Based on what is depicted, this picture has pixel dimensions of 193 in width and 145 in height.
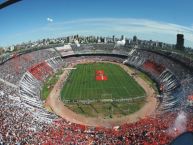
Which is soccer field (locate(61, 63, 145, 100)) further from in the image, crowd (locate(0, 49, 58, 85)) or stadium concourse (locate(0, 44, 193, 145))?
crowd (locate(0, 49, 58, 85))

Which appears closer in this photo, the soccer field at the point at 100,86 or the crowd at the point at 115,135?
the crowd at the point at 115,135

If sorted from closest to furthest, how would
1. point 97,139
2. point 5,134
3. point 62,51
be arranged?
1. point 5,134
2. point 97,139
3. point 62,51

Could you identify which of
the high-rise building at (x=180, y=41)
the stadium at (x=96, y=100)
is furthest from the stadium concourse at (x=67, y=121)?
the high-rise building at (x=180, y=41)

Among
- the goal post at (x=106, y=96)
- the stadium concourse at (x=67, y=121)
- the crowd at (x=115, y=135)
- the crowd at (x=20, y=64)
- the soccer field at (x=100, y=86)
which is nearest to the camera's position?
the crowd at (x=115, y=135)

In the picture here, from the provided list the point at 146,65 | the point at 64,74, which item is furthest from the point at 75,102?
the point at 146,65

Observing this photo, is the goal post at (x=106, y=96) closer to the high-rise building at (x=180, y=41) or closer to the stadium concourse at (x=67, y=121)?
the stadium concourse at (x=67, y=121)

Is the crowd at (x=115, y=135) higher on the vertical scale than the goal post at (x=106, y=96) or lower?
higher

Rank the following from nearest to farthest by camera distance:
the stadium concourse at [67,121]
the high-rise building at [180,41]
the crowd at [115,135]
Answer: the crowd at [115,135], the stadium concourse at [67,121], the high-rise building at [180,41]

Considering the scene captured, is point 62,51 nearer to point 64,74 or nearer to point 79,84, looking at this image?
point 64,74
